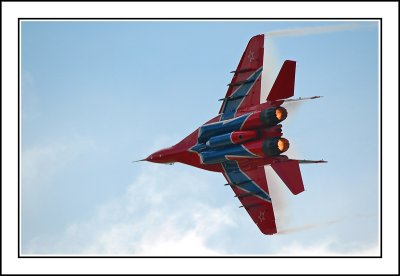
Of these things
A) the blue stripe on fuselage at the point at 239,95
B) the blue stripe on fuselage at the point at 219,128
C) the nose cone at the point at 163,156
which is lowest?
the nose cone at the point at 163,156

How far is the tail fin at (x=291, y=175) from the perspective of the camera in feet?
118

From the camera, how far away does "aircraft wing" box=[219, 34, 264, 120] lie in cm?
3819

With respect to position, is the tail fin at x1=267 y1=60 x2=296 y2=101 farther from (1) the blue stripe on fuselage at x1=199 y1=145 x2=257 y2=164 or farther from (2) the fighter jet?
(1) the blue stripe on fuselage at x1=199 y1=145 x2=257 y2=164

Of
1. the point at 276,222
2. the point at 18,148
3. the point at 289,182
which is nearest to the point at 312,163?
the point at 289,182

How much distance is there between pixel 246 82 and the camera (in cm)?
3866

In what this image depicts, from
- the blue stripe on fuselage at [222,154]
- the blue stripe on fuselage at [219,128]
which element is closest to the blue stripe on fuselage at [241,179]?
the blue stripe on fuselage at [222,154]

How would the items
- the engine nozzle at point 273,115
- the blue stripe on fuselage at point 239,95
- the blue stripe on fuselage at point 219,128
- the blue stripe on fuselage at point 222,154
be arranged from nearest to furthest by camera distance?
the engine nozzle at point 273,115 → the blue stripe on fuselage at point 219,128 → the blue stripe on fuselage at point 222,154 → the blue stripe on fuselage at point 239,95

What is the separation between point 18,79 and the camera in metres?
36.8

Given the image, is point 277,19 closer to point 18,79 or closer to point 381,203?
point 381,203

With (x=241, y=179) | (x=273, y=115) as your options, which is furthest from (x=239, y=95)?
(x=241, y=179)

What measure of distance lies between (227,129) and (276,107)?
265 centimetres

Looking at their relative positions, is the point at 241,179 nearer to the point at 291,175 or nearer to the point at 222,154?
the point at 222,154

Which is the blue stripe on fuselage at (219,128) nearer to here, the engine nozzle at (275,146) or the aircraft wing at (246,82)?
the aircraft wing at (246,82)

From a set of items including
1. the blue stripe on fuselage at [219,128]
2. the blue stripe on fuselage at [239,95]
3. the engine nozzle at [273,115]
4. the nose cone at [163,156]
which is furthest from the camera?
the nose cone at [163,156]
